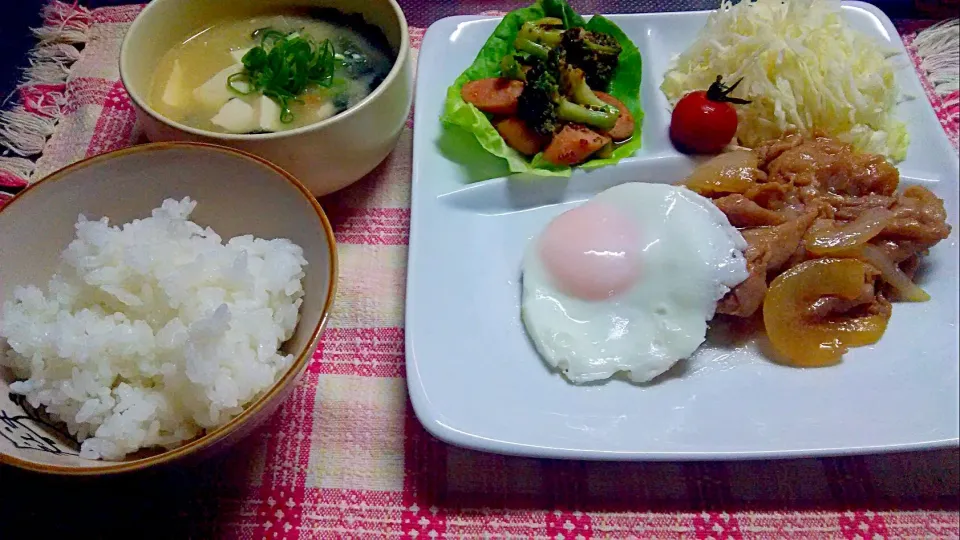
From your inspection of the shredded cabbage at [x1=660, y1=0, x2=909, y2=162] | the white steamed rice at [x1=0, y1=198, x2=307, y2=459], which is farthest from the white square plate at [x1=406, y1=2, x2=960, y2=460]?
the white steamed rice at [x1=0, y1=198, x2=307, y2=459]

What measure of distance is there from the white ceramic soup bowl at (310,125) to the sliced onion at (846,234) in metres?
1.21

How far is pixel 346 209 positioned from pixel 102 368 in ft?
2.98

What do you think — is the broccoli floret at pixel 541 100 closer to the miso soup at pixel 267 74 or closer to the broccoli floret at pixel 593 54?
the broccoli floret at pixel 593 54

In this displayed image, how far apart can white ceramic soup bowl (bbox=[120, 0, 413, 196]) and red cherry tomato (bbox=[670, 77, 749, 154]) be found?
2.86 ft

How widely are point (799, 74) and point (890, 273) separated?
768 millimetres

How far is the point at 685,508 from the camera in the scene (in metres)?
1.52

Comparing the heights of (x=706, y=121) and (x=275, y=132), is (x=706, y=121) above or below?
below

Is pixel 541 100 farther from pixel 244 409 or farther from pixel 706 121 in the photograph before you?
pixel 244 409

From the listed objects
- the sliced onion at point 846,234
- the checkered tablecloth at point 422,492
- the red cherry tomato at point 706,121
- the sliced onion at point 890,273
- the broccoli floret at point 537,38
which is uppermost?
the broccoli floret at point 537,38

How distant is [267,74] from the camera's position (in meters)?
1.93

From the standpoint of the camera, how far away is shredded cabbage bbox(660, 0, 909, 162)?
7.25 feet

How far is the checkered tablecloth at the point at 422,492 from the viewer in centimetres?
148

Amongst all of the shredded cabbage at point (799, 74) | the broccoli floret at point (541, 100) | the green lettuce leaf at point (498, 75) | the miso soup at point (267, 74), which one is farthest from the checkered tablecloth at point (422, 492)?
the shredded cabbage at point (799, 74)

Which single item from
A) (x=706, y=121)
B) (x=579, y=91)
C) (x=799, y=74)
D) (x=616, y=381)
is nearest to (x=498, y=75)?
(x=579, y=91)
